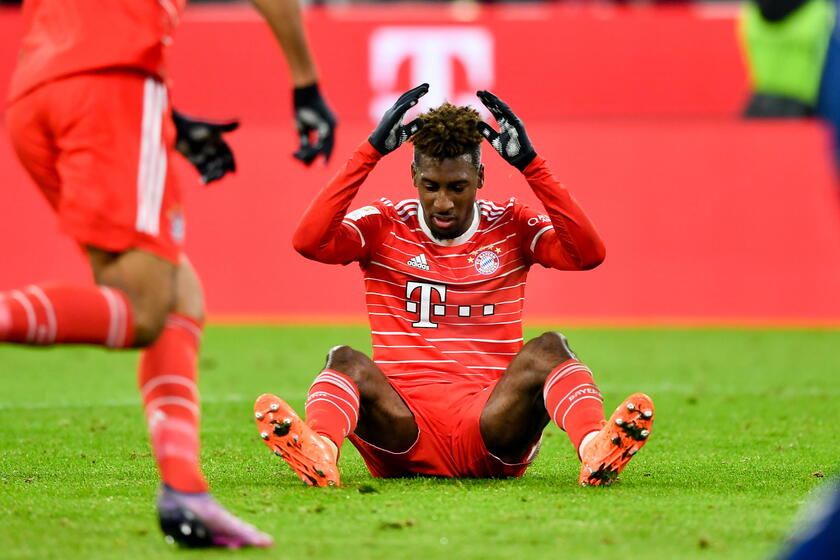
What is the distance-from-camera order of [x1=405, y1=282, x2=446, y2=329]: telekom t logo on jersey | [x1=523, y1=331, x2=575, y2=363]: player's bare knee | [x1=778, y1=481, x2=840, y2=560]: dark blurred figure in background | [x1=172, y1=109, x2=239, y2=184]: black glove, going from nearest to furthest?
[x1=778, y1=481, x2=840, y2=560]: dark blurred figure in background < [x1=172, y1=109, x2=239, y2=184]: black glove < [x1=523, y1=331, x2=575, y2=363]: player's bare knee < [x1=405, y1=282, x2=446, y2=329]: telekom t logo on jersey

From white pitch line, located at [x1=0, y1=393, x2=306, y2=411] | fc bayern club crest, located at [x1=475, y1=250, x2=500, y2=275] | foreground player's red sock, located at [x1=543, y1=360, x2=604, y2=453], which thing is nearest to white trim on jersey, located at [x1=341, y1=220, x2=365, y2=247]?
fc bayern club crest, located at [x1=475, y1=250, x2=500, y2=275]

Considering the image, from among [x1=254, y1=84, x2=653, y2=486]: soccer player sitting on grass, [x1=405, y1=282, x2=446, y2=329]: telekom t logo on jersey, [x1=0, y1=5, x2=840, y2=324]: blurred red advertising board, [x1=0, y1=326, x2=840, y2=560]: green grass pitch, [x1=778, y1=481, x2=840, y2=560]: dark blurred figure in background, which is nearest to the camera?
[x1=778, y1=481, x2=840, y2=560]: dark blurred figure in background

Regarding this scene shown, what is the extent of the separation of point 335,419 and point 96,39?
1787 mm

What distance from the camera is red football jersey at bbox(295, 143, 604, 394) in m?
5.51

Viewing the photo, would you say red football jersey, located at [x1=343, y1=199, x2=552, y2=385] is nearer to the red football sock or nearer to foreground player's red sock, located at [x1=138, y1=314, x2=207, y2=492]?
foreground player's red sock, located at [x1=138, y1=314, x2=207, y2=492]

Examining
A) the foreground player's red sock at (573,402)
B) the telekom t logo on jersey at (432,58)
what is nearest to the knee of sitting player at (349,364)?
the foreground player's red sock at (573,402)

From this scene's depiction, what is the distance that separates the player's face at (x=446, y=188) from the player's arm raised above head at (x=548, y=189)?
0.18 metres

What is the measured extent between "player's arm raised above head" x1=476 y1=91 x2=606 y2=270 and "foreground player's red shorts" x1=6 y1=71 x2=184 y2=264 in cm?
161

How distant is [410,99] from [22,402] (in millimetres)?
3661

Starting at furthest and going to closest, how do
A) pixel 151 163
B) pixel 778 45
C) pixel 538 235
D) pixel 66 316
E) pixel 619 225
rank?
pixel 778 45 → pixel 619 225 → pixel 538 235 → pixel 151 163 → pixel 66 316

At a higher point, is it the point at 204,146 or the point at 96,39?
the point at 96,39

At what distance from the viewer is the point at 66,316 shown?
151 inches

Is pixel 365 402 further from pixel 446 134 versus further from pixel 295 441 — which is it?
pixel 446 134

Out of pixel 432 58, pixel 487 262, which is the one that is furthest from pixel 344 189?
pixel 432 58
